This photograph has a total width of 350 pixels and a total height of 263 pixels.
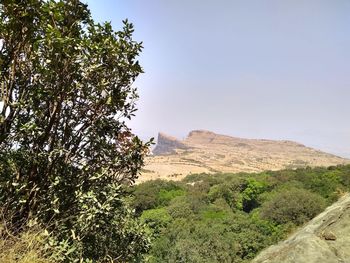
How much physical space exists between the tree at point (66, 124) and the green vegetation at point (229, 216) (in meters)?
18.5

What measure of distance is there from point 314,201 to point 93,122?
70.8 m

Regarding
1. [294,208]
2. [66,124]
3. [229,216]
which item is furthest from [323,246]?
[229,216]

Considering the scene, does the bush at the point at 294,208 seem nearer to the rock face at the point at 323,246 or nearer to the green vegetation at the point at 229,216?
the green vegetation at the point at 229,216

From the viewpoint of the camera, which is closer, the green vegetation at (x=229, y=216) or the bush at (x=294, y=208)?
the green vegetation at (x=229, y=216)

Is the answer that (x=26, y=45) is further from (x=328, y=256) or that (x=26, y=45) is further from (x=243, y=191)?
(x=243, y=191)

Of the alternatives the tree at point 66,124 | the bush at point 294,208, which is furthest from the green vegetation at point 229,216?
the tree at point 66,124

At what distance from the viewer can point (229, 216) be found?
2911 inches

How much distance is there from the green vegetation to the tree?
1849 centimetres

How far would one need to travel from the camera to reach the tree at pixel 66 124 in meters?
7.60

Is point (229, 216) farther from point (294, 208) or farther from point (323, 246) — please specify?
point (323, 246)

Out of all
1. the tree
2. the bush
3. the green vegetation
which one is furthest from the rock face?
the bush

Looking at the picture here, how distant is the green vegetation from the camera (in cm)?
5394

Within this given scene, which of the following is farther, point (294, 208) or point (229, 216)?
point (229, 216)

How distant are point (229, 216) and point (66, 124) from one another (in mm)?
69097
